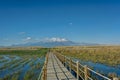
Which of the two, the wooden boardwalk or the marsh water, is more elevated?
the wooden boardwalk

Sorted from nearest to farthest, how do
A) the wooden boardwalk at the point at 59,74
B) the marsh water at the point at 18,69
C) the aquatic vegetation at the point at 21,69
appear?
1. the wooden boardwalk at the point at 59,74
2. the aquatic vegetation at the point at 21,69
3. the marsh water at the point at 18,69

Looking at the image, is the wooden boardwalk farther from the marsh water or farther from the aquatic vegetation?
the marsh water

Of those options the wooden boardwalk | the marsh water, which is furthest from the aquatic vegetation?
the wooden boardwalk

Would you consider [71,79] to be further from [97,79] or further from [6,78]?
[6,78]

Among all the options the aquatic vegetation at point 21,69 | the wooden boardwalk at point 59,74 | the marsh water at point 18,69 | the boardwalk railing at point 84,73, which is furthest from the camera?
the marsh water at point 18,69

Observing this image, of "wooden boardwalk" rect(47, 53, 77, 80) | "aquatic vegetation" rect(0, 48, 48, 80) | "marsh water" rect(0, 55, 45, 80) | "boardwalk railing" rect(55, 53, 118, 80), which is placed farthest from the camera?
"marsh water" rect(0, 55, 45, 80)

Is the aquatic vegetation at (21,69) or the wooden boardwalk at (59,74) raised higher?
the wooden boardwalk at (59,74)

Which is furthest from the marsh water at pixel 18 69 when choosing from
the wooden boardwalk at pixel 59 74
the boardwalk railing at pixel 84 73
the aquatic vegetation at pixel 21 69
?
the boardwalk railing at pixel 84 73

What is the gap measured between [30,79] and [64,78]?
21.6ft

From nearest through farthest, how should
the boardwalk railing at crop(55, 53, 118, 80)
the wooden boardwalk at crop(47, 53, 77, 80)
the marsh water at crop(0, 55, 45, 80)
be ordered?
the boardwalk railing at crop(55, 53, 118, 80) → the wooden boardwalk at crop(47, 53, 77, 80) → the marsh water at crop(0, 55, 45, 80)

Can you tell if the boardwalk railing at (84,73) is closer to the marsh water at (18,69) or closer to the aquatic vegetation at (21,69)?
the aquatic vegetation at (21,69)

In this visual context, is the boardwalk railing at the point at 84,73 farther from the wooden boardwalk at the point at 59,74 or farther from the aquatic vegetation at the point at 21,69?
the aquatic vegetation at the point at 21,69

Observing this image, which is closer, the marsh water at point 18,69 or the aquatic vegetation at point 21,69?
the aquatic vegetation at point 21,69

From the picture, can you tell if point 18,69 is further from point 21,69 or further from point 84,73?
point 84,73
